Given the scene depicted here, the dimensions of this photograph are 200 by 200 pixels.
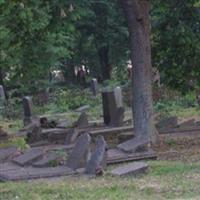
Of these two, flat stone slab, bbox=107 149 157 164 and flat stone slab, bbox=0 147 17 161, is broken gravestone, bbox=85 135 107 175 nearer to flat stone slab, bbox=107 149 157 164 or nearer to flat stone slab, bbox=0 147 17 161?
flat stone slab, bbox=107 149 157 164

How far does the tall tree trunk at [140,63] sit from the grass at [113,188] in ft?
12.8

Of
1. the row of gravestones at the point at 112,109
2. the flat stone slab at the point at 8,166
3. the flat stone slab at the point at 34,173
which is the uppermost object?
the row of gravestones at the point at 112,109

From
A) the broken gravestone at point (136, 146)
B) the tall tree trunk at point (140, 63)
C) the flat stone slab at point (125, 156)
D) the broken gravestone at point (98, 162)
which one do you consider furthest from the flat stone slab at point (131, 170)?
the tall tree trunk at point (140, 63)

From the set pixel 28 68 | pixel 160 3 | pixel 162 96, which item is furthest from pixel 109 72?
pixel 160 3

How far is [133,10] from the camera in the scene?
48.6 feet

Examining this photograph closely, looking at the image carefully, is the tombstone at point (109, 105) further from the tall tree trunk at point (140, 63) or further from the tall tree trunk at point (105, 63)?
the tall tree trunk at point (105, 63)

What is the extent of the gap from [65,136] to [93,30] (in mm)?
24249

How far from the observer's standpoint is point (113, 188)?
950cm

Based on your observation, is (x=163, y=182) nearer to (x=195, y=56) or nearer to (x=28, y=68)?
(x=195, y=56)

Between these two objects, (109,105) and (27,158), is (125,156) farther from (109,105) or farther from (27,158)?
(109,105)

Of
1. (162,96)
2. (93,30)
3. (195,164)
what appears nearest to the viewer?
(195,164)

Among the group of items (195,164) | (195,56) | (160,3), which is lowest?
(195,164)

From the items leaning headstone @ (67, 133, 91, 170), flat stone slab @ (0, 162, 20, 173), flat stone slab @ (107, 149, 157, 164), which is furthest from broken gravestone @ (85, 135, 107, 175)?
flat stone slab @ (0, 162, 20, 173)

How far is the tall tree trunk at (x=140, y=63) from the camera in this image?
48.6 feet
